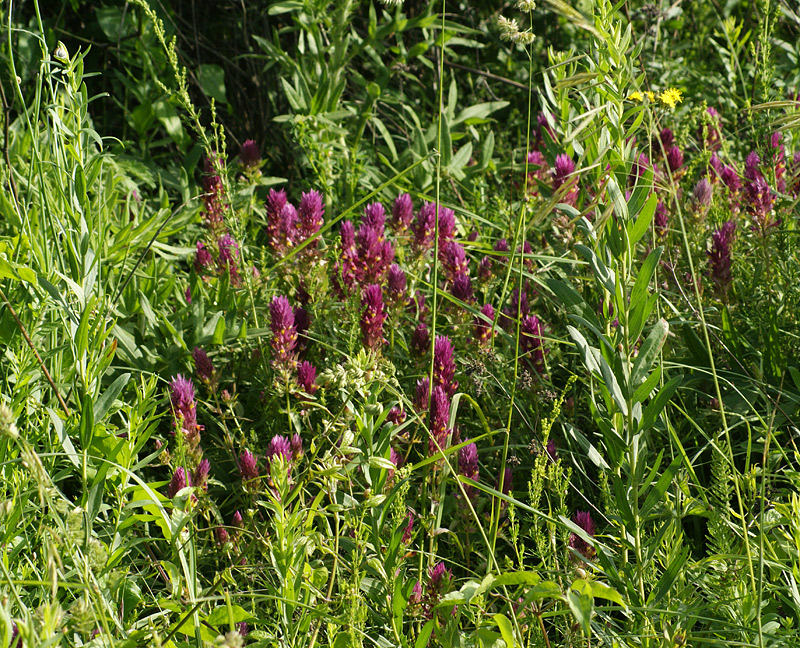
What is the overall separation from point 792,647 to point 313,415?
125 centimetres

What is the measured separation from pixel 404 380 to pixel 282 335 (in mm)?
465

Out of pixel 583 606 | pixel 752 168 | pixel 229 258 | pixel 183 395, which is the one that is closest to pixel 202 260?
pixel 229 258

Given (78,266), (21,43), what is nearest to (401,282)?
(78,266)

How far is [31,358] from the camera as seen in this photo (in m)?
1.92

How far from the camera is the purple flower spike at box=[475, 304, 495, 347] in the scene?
86.4 inches

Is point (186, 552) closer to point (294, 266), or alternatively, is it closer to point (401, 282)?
point (401, 282)

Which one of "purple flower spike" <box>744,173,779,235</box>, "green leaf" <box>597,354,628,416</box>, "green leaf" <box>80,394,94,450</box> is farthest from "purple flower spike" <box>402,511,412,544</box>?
"purple flower spike" <box>744,173,779,235</box>

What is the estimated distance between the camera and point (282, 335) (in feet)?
Result: 6.66

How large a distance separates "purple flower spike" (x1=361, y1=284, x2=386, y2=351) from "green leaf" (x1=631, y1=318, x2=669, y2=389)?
821 millimetres

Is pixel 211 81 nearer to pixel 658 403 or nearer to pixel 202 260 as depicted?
pixel 202 260

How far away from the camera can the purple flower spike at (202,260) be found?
103 inches

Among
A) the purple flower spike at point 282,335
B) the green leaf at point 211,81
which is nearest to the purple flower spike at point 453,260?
the purple flower spike at point 282,335

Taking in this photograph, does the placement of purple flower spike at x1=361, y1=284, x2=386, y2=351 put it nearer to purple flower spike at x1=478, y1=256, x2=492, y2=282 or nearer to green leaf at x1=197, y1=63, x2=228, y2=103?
purple flower spike at x1=478, y1=256, x2=492, y2=282

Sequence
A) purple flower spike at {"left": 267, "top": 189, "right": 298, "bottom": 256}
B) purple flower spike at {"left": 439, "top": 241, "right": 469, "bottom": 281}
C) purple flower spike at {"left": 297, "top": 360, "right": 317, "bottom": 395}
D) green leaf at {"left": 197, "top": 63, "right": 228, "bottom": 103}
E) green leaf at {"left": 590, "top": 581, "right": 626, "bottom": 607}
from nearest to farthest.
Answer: green leaf at {"left": 590, "top": 581, "right": 626, "bottom": 607} → purple flower spike at {"left": 297, "top": 360, "right": 317, "bottom": 395} → purple flower spike at {"left": 439, "top": 241, "right": 469, "bottom": 281} → purple flower spike at {"left": 267, "top": 189, "right": 298, "bottom": 256} → green leaf at {"left": 197, "top": 63, "right": 228, "bottom": 103}
